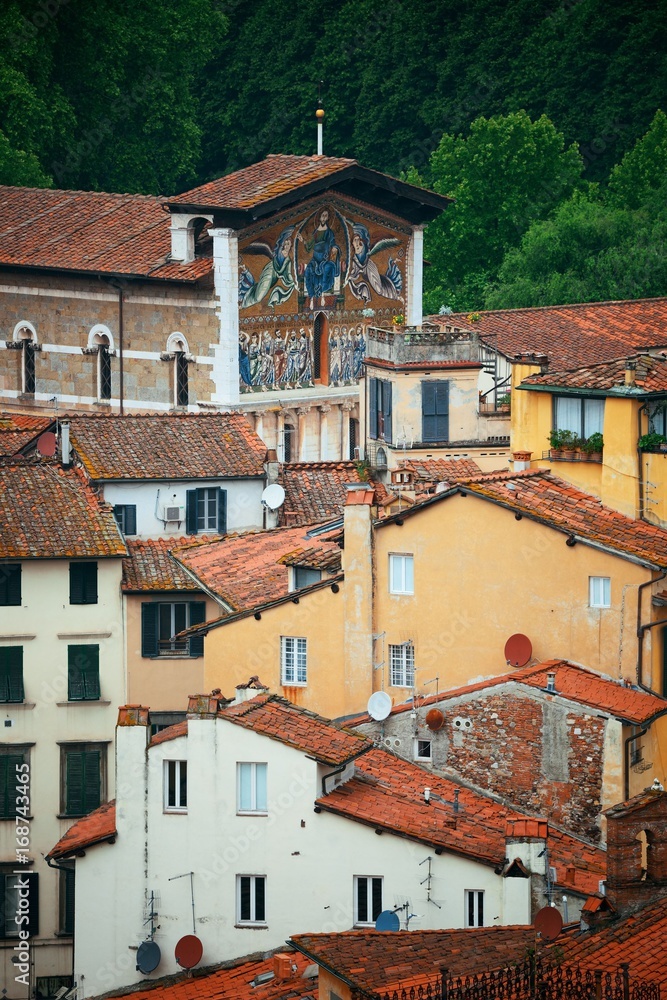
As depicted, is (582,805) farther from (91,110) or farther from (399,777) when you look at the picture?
(91,110)

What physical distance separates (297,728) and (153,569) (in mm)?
14043

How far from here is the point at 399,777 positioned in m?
46.2

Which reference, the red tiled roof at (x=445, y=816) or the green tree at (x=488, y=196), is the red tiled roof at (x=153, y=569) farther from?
the green tree at (x=488, y=196)

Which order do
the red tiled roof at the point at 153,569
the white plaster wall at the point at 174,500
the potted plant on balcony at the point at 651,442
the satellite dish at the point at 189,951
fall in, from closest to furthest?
the satellite dish at the point at 189,951, the potted plant on balcony at the point at 651,442, the red tiled roof at the point at 153,569, the white plaster wall at the point at 174,500

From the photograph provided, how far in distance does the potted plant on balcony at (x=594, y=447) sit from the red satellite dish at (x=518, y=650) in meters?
4.42

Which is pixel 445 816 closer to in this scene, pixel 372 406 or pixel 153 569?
pixel 153 569

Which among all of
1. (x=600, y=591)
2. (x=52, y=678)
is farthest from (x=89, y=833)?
(x=52, y=678)

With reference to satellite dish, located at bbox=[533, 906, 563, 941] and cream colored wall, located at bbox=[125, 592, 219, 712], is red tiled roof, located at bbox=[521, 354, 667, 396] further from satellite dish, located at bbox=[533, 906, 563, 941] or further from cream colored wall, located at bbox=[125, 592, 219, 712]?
satellite dish, located at bbox=[533, 906, 563, 941]

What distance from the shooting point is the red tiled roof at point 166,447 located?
61.2 metres

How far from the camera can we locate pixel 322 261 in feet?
263

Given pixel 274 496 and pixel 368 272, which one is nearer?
pixel 274 496

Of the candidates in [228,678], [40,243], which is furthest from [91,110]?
[228,678]

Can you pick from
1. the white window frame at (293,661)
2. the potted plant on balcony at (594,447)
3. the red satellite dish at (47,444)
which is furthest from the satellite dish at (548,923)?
the red satellite dish at (47,444)

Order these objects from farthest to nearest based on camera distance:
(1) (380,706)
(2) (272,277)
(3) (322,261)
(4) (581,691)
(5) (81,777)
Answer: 1. (3) (322,261)
2. (2) (272,277)
3. (5) (81,777)
4. (1) (380,706)
5. (4) (581,691)
